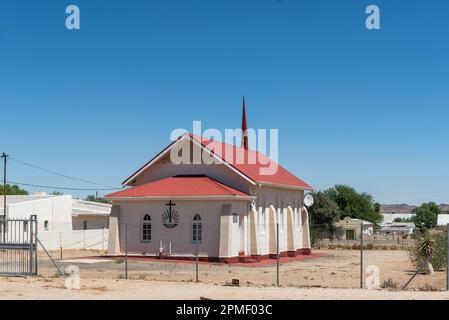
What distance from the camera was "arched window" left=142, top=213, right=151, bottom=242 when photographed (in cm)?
3807

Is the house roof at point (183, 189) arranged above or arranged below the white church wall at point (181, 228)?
above

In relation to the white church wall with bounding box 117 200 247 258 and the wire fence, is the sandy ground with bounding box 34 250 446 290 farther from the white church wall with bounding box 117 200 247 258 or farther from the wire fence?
the white church wall with bounding box 117 200 247 258

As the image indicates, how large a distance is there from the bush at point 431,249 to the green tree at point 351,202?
271 ft

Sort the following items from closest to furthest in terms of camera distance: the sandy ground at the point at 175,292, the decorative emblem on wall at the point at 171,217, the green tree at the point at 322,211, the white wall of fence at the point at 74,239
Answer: the sandy ground at the point at 175,292
the decorative emblem on wall at the point at 171,217
the white wall of fence at the point at 74,239
the green tree at the point at 322,211

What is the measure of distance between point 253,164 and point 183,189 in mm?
7687

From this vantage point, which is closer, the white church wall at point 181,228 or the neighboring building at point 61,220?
the white church wall at point 181,228

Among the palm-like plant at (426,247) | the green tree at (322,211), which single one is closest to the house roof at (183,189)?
the palm-like plant at (426,247)

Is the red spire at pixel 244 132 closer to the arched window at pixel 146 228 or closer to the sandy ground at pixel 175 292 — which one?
the arched window at pixel 146 228

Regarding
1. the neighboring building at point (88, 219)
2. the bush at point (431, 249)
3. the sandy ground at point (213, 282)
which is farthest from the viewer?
the neighboring building at point (88, 219)

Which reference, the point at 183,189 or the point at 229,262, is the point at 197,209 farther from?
the point at 229,262

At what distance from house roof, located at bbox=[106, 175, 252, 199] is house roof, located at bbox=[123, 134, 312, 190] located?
1521 mm

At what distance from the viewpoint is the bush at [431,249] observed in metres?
29.2

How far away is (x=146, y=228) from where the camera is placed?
38.2 m
